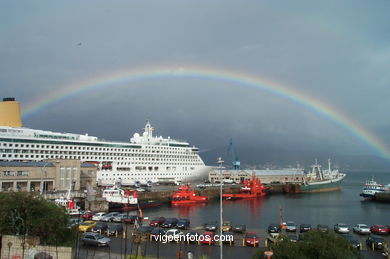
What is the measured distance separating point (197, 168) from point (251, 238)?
57.6 meters

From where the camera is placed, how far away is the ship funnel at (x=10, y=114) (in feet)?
177

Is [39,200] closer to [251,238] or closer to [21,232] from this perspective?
[21,232]

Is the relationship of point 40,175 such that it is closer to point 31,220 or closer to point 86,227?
point 86,227

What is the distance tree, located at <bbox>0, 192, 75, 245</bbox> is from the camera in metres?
13.7

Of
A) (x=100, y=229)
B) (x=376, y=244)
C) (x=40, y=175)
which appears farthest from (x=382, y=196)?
(x=40, y=175)

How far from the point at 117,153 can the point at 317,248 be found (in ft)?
193

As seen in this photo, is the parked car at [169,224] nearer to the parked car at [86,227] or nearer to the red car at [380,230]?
the parked car at [86,227]

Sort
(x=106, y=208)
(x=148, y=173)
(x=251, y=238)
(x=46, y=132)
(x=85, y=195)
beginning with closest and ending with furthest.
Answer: (x=251, y=238) < (x=106, y=208) < (x=85, y=195) < (x=46, y=132) < (x=148, y=173)

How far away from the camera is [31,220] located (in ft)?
45.4

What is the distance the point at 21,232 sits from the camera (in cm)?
1396

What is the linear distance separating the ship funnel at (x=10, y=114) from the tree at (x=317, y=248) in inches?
2112

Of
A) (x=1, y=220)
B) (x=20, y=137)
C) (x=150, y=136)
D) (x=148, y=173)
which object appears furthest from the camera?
(x=150, y=136)

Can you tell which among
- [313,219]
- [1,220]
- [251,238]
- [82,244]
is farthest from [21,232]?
[313,219]

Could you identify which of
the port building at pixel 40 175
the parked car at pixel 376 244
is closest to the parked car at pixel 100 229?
the parked car at pixel 376 244
